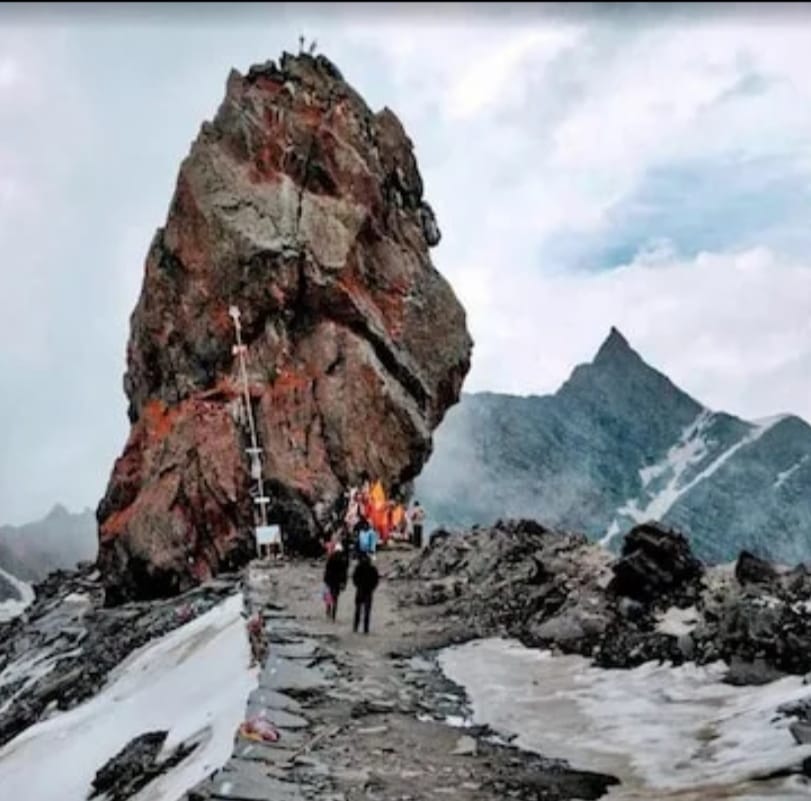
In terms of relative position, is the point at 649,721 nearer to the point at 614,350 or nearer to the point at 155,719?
the point at 155,719

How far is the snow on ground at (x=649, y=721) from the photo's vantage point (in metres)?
11.2

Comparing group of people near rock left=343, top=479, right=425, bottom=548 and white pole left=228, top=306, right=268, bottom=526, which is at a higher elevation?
white pole left=228, top=306, right=268, bottom=526

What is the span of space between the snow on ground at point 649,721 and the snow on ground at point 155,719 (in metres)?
3.32

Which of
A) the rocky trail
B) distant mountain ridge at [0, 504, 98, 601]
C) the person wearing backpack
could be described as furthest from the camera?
distant mountain ridge at [0, 504, 98, 601]

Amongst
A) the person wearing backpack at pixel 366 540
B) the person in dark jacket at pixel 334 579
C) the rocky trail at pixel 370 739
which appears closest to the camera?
the rocky trail at pixel 370 739

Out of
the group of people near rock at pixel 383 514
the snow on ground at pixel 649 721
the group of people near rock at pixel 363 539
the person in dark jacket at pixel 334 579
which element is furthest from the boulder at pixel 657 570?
the group of people near rock at pixel 383 514

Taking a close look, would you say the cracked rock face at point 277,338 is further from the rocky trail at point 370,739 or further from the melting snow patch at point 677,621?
the melting snow patch at point 677,621

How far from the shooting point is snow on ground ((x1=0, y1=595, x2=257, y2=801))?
1443 centimetres

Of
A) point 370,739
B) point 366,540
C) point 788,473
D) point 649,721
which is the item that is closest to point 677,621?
point 649,721

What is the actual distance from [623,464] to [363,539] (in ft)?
534

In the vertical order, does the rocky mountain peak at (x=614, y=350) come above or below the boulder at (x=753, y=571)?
above

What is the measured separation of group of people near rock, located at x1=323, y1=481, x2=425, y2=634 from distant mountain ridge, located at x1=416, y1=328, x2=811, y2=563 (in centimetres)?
10452

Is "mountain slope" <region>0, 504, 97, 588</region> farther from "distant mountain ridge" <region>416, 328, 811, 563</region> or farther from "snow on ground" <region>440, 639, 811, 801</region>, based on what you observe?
"snow on ground" <region>440, 639, 811, 801</region>

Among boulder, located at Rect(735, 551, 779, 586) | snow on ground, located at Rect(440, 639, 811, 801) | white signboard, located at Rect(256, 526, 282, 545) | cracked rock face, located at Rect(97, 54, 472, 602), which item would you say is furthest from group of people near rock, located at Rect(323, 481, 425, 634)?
boulder, located at Rect(735, 551, 779, 586)
